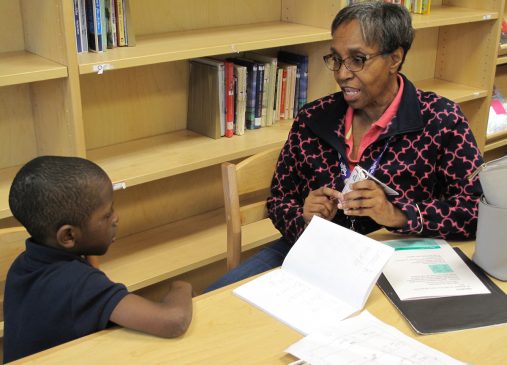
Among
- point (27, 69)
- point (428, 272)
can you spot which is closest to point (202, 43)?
point (27, 69)

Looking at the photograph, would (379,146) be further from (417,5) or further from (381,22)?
(417,5)

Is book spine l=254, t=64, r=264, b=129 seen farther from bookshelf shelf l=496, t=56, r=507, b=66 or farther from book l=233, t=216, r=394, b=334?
bookshelf shelf l=496, t=56, r=507, b=66

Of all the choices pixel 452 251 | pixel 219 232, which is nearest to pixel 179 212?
pixel 219 232

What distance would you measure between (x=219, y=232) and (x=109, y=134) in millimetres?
595

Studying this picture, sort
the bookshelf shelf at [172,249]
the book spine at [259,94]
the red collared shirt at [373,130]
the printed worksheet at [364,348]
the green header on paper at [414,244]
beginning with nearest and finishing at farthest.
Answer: the printed worksheet at [364,348] → the green header on paper at [414,244] → the red collared shirt at [373,130] → the bookshelf shelf at [172,249] → the book spine at [259,94]

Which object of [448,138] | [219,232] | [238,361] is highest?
[448,138]

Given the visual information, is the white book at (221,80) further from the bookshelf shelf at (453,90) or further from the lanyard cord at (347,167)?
the bookshelf shelf at (453,90)

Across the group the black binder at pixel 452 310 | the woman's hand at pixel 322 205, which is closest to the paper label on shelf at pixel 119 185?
the woman's hand at pixel 322 205

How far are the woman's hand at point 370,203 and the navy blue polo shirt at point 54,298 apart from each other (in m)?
0.64

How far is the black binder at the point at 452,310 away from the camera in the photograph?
1300 millimetres

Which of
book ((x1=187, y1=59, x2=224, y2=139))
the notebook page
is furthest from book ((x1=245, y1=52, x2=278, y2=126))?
the notebook page

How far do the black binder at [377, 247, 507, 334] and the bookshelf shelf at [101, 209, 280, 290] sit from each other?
3.76ft

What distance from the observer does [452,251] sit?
1.62m

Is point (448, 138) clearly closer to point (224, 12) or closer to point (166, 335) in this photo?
point (166, 335)
